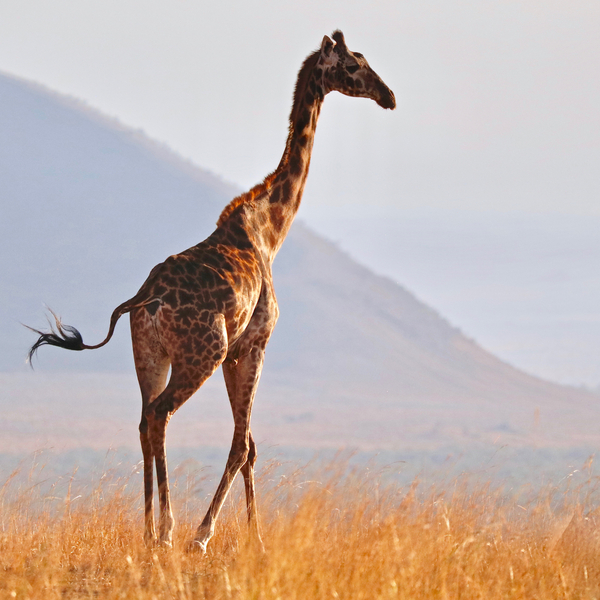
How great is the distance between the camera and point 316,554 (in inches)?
287

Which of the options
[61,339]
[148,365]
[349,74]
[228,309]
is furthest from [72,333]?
[349,74]

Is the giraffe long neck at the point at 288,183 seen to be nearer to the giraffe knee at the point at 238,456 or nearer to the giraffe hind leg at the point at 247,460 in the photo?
the giraffe hind leg at the point at 247,460

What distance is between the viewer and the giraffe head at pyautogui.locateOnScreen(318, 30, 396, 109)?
9.85m

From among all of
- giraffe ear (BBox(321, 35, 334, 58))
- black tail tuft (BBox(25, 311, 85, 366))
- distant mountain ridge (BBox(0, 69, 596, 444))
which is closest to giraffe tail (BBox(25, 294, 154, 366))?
black tail tuft (BBox(25, 311, 85, 366))

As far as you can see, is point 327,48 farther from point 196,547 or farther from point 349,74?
point 196,547

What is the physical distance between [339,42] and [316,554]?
5237 millimetres

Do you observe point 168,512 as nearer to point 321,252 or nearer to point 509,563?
point 509,563

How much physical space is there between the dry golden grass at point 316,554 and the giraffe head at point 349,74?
377 centimetres

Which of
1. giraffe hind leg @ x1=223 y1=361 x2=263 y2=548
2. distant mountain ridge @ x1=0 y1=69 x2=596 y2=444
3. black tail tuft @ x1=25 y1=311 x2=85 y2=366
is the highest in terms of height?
distant mountain ridge @ x1=0 y1=69 x2=596 y2=444

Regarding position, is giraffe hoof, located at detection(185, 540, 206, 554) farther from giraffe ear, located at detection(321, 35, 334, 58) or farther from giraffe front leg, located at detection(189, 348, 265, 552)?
giraffe ear, located at detection(321, 35, 334, 58)

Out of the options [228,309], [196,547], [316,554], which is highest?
[228,309]

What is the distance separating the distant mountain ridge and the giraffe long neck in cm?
11309

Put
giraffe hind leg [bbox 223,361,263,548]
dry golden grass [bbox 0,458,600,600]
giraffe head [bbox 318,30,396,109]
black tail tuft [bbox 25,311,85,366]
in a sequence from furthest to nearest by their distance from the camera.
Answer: giraffe head [bbox 318,30,396,109], giraffe hind leg [bbox 223,361,263,548], black tail tuft [bbox 25,311,85,366], dry golden grass [bbox 0,458,600,600]

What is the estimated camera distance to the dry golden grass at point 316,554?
676cm
